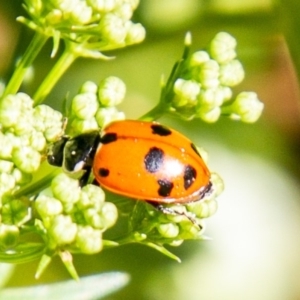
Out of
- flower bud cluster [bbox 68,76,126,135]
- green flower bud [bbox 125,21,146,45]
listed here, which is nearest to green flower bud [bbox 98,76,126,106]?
flower bud cluster [bbox 68,76,126,135]

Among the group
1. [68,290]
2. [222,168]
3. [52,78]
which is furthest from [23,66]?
[222,168]

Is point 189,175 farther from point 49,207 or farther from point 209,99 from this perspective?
point 49,207

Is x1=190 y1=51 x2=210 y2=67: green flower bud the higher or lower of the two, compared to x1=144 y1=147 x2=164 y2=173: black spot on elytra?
higher

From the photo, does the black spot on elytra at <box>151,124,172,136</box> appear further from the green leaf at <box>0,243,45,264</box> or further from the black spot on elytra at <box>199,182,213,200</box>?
the green leaf at <box>0,243,45,264</box>

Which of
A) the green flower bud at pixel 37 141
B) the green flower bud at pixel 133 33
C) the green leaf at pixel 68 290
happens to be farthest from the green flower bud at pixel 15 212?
the green flower bud at pixel 133 33

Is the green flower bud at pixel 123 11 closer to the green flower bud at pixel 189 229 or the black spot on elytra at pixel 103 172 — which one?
the black spot on elytra at pixel 103 172

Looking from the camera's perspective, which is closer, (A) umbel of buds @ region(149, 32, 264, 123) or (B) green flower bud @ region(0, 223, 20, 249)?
(B) green flower bud @ region(0, 223, 20, 249)

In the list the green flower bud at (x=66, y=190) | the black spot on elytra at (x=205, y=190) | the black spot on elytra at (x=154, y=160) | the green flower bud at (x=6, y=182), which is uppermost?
the green flower bud at (x=66, y=190)

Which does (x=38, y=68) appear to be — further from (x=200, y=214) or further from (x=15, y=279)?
(x=200, y=214)
